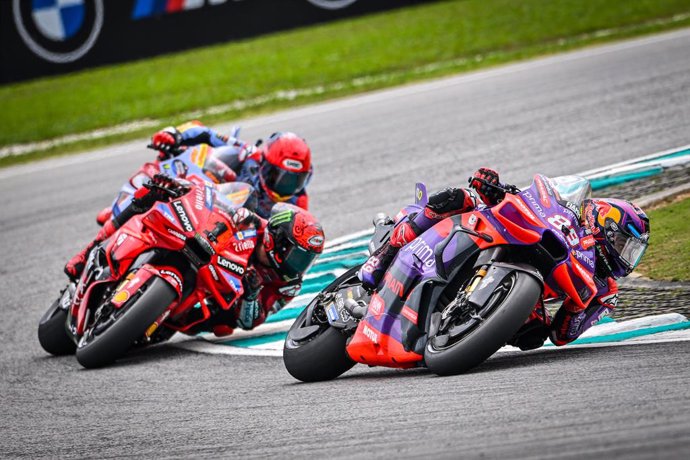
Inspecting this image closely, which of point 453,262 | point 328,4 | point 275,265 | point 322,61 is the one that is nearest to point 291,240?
point 275,265

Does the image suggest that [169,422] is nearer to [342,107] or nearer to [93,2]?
[342,107]

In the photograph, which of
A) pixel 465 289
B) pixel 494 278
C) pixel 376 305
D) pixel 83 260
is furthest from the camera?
pixel 83 260

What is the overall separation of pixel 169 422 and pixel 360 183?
637 cm

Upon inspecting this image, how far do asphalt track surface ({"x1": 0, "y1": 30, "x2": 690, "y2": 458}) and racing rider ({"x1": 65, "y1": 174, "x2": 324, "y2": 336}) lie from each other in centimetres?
43

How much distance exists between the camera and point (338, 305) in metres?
6.39

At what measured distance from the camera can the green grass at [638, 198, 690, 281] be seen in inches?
291

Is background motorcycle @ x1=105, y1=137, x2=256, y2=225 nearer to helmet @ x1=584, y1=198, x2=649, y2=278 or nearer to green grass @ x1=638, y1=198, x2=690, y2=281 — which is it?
A: green grass @ x1=638, y1=198, x2=690, y2=281

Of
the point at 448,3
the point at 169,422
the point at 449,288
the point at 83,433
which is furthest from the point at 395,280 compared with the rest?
the point at 448,3

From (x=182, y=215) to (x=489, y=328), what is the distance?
2.99m

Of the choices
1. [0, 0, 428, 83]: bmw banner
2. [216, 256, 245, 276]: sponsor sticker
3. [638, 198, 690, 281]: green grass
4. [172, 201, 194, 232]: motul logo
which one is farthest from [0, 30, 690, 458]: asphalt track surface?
[0, 0, 428, 83]: bmw banner

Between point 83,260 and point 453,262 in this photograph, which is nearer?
point 453,262

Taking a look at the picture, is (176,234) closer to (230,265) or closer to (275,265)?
(230,265)

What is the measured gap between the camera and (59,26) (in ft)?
64.4

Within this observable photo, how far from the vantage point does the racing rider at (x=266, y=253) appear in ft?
25.0
